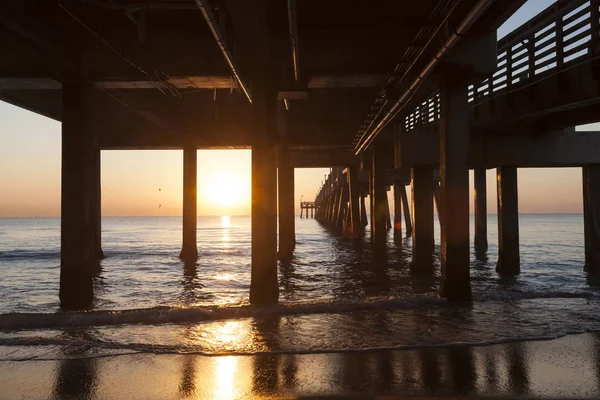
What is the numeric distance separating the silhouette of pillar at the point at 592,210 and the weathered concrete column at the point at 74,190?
1432 centimetres

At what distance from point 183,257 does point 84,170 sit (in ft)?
41.5

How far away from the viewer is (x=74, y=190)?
10.2 metres

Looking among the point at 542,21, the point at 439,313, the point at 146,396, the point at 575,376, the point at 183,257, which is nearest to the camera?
the point at 146,396

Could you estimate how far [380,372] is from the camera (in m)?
5.85

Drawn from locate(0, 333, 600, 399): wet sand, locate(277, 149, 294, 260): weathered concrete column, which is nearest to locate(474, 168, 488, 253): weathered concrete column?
locate(277, 149, 294, 260): weathered concrete column

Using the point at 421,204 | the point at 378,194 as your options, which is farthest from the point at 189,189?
the point at 421,204

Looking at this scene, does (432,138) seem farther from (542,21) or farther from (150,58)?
(150,58)

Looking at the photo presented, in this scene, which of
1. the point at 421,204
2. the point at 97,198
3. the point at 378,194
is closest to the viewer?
the point at 421,204

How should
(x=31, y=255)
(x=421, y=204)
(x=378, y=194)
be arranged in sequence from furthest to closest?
(x=31, y=255), (x=378, y=194), (x=421, y=204)

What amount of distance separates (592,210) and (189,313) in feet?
42.7

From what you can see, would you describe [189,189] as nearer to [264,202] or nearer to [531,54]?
[264,202]

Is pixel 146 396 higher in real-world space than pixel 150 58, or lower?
lower

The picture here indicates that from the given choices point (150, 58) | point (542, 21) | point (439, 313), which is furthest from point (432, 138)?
point (150, 58)

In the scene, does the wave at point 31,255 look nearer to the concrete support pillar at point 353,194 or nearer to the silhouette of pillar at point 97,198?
the silhouette of pillar at point 97,198
